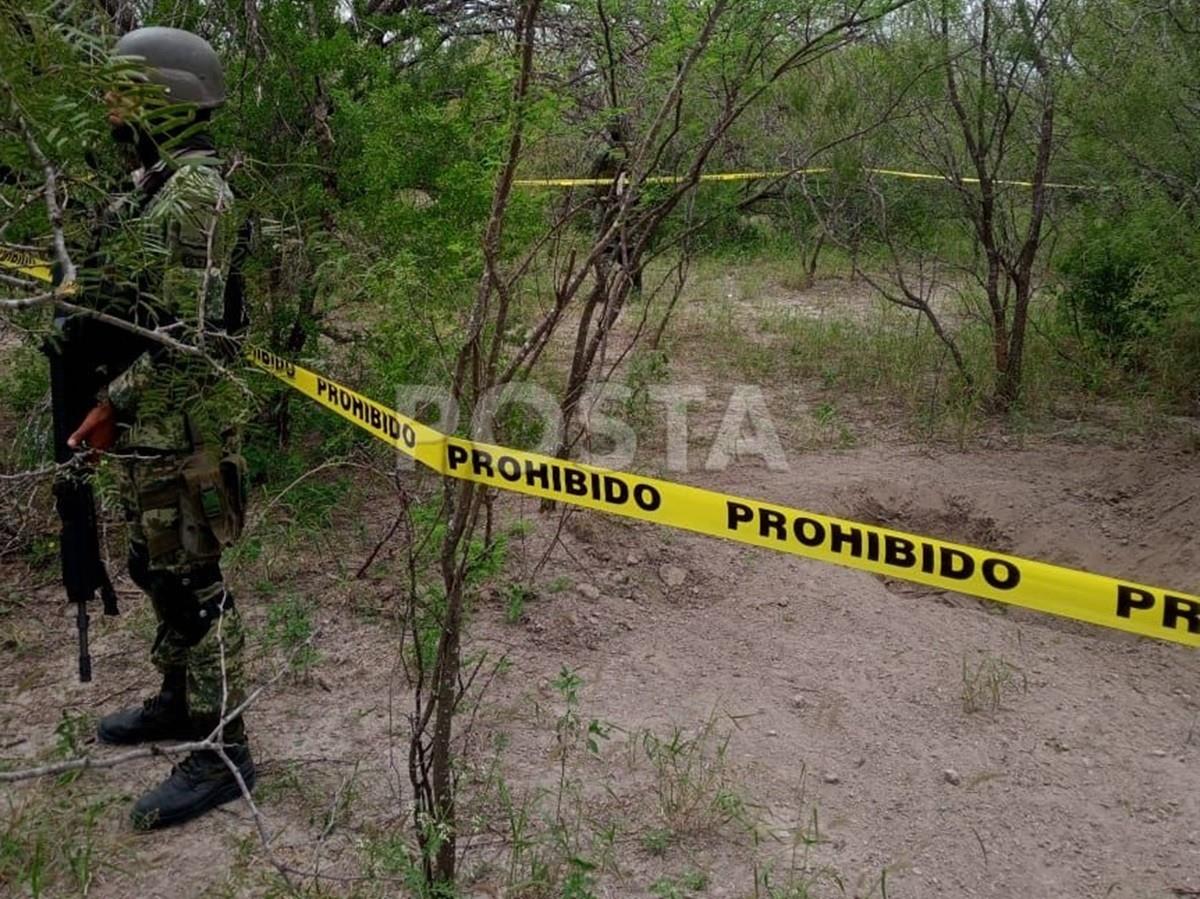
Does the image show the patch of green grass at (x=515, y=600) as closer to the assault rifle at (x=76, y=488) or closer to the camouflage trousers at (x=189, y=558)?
the camouflage trousers at (x=189, y=558)

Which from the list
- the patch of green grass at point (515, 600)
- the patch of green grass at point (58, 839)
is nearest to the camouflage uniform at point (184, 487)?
the patch of green grass at point (58, 839)

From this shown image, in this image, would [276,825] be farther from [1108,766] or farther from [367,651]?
[1108,766]

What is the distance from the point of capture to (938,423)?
6012 millimetres

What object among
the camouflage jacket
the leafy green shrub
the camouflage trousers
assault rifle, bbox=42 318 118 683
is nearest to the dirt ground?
the camouflage trousers

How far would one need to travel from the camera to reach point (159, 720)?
9.77 ft

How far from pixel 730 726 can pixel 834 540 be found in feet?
3.42

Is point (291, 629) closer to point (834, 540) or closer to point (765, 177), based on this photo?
point (834, 540)

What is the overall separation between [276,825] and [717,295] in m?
7.27

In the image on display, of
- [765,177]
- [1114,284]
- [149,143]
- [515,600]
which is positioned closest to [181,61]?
[149,143]

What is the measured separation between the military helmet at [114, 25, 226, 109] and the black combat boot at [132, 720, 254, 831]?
61.7 inches

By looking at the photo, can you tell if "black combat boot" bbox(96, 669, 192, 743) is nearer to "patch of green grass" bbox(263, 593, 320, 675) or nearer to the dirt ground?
the dirt ground

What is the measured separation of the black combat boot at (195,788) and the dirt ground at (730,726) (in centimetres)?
4

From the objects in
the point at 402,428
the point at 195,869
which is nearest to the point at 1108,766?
the point at 402,428

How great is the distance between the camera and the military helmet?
8.42 feet
